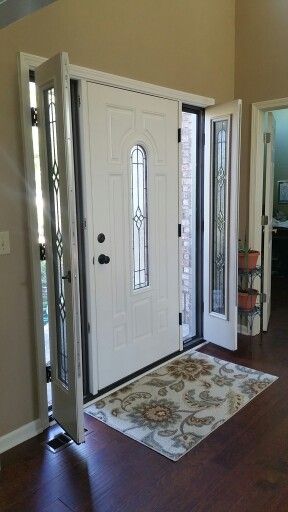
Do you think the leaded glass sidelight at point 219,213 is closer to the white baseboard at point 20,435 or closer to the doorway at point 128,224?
the doorway at point 128,224

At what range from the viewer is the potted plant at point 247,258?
3.79m

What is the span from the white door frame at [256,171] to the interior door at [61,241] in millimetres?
2160

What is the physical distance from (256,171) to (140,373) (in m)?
2.09

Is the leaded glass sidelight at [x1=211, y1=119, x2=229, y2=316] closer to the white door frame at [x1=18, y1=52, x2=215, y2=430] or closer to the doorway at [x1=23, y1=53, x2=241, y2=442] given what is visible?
the doorway at [x1=23, y1=53, x2=241, y2=442]

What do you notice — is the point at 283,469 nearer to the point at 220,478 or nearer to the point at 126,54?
the point at 220,478

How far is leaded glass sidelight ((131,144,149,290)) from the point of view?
3.04 m

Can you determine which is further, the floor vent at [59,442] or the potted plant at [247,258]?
the potted plant at [247,258]

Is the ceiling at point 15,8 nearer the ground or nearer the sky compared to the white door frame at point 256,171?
nearer the sky

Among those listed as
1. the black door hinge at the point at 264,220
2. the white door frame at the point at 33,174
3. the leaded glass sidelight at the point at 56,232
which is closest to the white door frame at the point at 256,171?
the black door hinge at the point at 264,220

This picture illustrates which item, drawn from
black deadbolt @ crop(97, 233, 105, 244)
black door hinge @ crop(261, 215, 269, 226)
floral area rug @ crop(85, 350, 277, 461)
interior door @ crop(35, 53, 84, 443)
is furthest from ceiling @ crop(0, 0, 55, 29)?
black door hinge @ crop(261, 215, 269, 226)

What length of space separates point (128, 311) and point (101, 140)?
4.04 feet

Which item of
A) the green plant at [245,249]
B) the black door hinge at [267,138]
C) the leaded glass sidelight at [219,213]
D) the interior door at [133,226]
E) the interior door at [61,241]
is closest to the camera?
the interior door at [61,241]

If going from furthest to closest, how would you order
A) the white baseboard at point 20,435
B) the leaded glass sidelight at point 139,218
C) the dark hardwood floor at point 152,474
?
the leaded glass sidelight at point 139,218
the white baseboard at point 20,435
the dark hardwood floor at point 152,474

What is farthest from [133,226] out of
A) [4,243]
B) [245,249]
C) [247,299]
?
[247,299]
